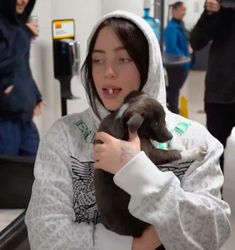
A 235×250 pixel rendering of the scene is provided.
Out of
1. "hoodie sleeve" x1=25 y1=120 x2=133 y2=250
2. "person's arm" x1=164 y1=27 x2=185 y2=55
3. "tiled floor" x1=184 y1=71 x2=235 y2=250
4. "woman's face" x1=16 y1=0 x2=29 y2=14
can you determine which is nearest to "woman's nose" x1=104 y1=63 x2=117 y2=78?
"hoodie sleeve" x1=25 y1=120 x2=133 y2=250

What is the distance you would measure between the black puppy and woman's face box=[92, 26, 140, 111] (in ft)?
0.19

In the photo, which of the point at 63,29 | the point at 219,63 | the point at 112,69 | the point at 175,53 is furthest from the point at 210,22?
the point at 175,53

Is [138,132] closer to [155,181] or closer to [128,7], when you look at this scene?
[155,181]

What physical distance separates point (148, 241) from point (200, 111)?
4.53 meters

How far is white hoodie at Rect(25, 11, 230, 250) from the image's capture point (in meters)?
1.05

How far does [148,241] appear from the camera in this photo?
1.12 meters

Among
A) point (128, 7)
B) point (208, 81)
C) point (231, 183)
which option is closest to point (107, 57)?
point (231, 183)

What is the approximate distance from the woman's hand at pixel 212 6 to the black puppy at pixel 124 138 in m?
1.44

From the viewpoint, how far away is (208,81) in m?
2.61

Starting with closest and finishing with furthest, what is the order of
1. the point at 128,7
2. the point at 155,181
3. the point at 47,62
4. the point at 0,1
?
1. the point at 155,181
2. the point at 0,1
3. the point at 128,7
4. the point at 47,62

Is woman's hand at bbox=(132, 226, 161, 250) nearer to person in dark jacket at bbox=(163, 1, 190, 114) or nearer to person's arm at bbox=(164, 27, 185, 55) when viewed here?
person in dark jacket at bbox=(163, 1, 190, 114)

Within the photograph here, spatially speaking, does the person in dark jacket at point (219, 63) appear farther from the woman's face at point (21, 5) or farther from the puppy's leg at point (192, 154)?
the puppy's leg at point (192, 154)

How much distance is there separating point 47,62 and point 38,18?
0.34 m

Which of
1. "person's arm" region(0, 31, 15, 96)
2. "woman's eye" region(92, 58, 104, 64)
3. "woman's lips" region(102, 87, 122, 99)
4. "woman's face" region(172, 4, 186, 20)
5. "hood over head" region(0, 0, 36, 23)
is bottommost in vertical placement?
"person's arm" region(0, 31, 15, 96)
